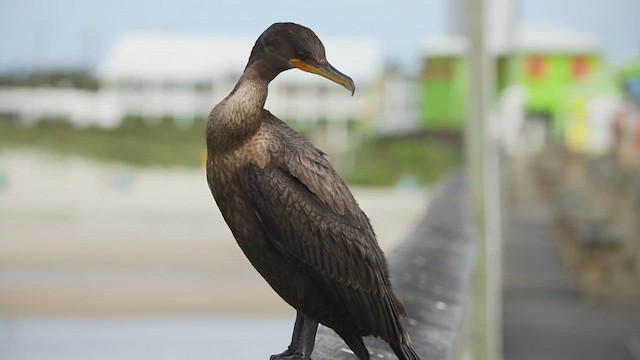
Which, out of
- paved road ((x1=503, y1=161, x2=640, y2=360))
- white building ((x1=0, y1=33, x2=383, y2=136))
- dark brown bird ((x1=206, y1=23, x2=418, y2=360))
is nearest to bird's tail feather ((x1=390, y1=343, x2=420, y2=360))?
dark brown bird ((x1=206, y1=23, x2=418, y2=360))

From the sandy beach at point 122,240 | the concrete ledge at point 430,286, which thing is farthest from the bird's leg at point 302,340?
the sandy beach at point 122,240

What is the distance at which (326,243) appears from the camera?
0.84m

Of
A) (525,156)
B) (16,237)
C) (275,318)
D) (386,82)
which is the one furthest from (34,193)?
(275,318)

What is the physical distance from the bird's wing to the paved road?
5875 mm

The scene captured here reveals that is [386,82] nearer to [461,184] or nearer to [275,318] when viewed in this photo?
[275,318]

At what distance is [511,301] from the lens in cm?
849

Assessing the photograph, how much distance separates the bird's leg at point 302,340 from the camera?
2.94 ft

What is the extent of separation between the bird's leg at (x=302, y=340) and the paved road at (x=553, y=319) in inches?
230

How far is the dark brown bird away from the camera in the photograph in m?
0.80

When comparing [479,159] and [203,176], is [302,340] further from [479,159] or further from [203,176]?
[203,176]

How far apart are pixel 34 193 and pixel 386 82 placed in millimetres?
10080

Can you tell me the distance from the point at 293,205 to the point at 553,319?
7172 millimetres

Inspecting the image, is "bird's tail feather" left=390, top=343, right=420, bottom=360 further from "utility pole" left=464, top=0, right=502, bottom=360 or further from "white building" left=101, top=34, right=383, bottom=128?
"white building" left=101, top=34, right=383, bottom=128

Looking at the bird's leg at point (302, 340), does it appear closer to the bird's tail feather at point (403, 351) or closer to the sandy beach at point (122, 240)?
the bird's tail feather at point (403, 351)
